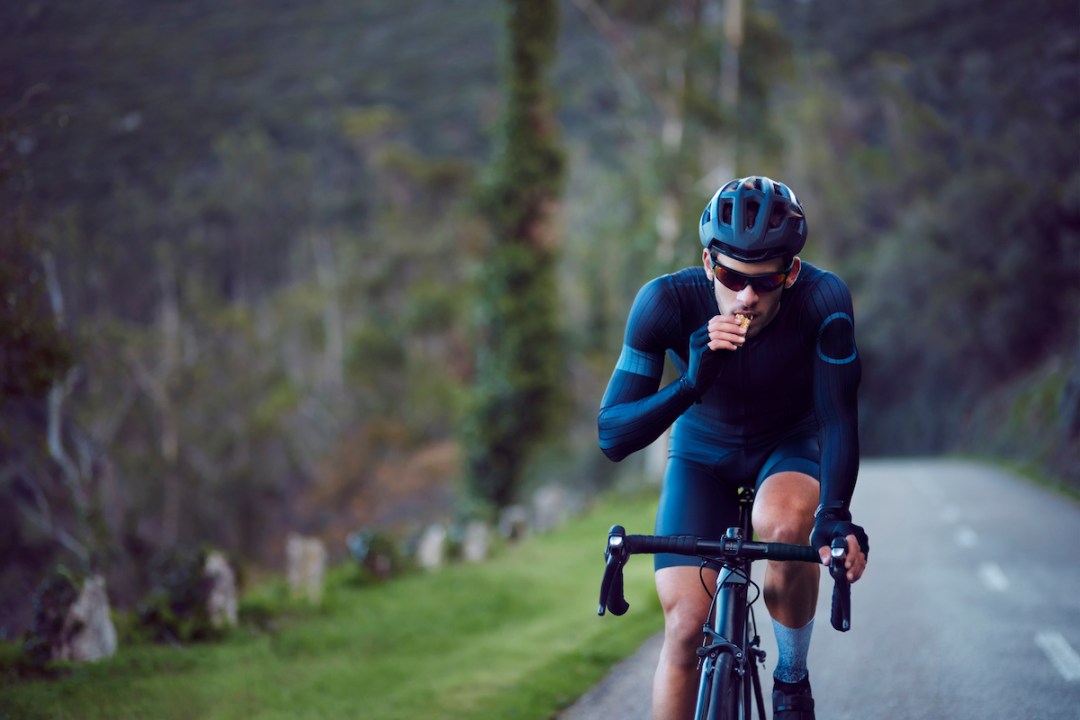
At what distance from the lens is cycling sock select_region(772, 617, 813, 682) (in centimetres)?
368

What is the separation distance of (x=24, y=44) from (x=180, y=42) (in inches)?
290

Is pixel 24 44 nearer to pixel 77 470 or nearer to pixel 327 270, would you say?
pixel 77 470

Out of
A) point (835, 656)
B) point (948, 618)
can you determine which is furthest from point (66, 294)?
point (948, 618)

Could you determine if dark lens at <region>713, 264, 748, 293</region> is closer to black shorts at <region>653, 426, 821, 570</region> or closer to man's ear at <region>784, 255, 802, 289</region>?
man's ear at <region>784, 255, 802, 289</region>

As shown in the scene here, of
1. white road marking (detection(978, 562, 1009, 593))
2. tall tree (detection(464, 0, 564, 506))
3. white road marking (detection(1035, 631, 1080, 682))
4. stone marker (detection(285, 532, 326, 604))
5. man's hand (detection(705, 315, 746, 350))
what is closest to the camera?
man's hand (detection(705, 315, 746, 350))

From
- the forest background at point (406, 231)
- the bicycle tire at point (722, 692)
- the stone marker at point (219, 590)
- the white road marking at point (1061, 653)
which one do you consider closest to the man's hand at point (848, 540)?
the bicycle tire at point (722, 692)

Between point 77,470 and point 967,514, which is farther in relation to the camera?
point 967,514

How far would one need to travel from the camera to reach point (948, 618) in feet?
28.0

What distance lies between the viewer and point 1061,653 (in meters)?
7.17

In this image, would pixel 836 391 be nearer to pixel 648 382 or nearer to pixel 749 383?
pixel 749 383

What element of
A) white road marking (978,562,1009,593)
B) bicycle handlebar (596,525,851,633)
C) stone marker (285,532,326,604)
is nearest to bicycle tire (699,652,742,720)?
bicycle handlebar (596,525,851,633)

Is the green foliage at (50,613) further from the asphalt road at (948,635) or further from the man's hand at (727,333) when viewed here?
the man's hand at (727,333)

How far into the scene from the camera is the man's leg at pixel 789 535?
11.8 ft

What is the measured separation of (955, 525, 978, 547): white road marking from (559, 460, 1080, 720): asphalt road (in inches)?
0.9
